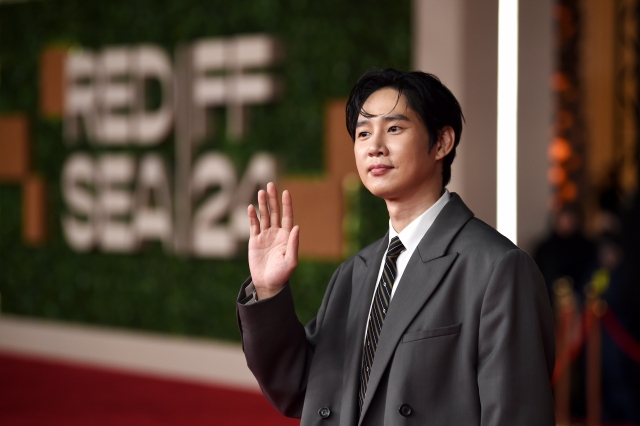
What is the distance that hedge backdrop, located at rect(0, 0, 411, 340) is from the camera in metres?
6.94

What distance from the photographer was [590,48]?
10078 mm

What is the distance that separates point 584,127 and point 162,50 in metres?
4.92

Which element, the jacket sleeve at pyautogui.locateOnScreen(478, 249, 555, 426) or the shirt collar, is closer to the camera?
the jacket sleeve at pyautogui.locateOnScreen(478, 249, 555, 426)

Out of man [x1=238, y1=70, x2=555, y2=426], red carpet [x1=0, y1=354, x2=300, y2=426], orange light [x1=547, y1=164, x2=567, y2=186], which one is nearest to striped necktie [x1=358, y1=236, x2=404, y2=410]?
man [x1=238, y1=70, x2=555, y2=426]

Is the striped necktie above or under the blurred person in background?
above

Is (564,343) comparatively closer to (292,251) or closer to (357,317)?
(357,317)

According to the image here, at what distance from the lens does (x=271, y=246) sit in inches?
83.4

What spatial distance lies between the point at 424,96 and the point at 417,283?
0.45m

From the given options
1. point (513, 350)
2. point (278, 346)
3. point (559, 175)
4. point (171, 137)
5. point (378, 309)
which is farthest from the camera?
point (559, 175)

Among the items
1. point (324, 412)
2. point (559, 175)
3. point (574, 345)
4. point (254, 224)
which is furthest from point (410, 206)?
point (559, 175)

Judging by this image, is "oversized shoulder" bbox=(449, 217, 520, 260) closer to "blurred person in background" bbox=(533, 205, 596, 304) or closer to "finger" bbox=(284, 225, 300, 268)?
"finger" bbox=(284, 225, 300, 268)

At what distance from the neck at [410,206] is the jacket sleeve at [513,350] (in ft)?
0.88

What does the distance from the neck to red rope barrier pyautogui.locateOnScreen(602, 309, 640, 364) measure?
182 inches

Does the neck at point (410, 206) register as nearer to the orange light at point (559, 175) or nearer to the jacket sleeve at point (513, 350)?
the jacket sleeve at point (513, 350)
